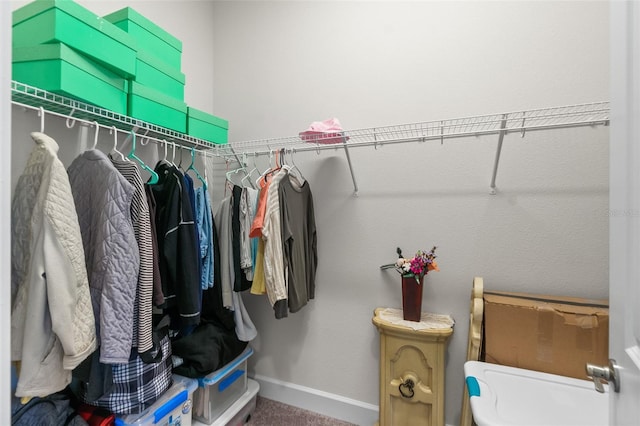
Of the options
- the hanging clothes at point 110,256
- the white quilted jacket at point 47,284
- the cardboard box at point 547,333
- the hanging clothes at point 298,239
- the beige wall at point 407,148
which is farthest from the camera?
the hanging clothes at point 298,239

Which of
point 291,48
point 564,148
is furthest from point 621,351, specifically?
point 291,48

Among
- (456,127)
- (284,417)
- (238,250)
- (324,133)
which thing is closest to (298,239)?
(238,250)

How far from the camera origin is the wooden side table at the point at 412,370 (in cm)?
138

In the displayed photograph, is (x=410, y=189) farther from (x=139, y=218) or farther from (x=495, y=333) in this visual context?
(x=139, y=218)

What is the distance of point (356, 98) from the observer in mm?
1706

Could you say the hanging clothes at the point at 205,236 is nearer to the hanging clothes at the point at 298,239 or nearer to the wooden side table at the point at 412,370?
the hanging clothes at the point at 298,239

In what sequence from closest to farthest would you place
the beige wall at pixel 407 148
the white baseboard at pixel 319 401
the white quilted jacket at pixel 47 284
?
the white quilted jacket at pixel 47 284
the beige wall at pixel 407 148
the white baseboard at pixel 319 401

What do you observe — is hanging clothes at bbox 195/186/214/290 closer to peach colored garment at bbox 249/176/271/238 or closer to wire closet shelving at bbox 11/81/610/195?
peach colored garment at bbox 249/176/271/238

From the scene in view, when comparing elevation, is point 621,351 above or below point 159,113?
below

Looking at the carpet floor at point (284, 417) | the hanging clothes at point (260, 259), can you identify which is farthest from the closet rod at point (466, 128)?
the carpet floor at point (284, 417)

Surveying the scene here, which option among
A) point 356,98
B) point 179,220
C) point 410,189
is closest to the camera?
point 179,220

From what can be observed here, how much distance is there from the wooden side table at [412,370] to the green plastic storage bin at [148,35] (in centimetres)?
175

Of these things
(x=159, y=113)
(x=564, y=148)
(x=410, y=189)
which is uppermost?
(x=159, y=113)

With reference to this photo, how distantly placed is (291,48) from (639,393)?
6.87 feet
